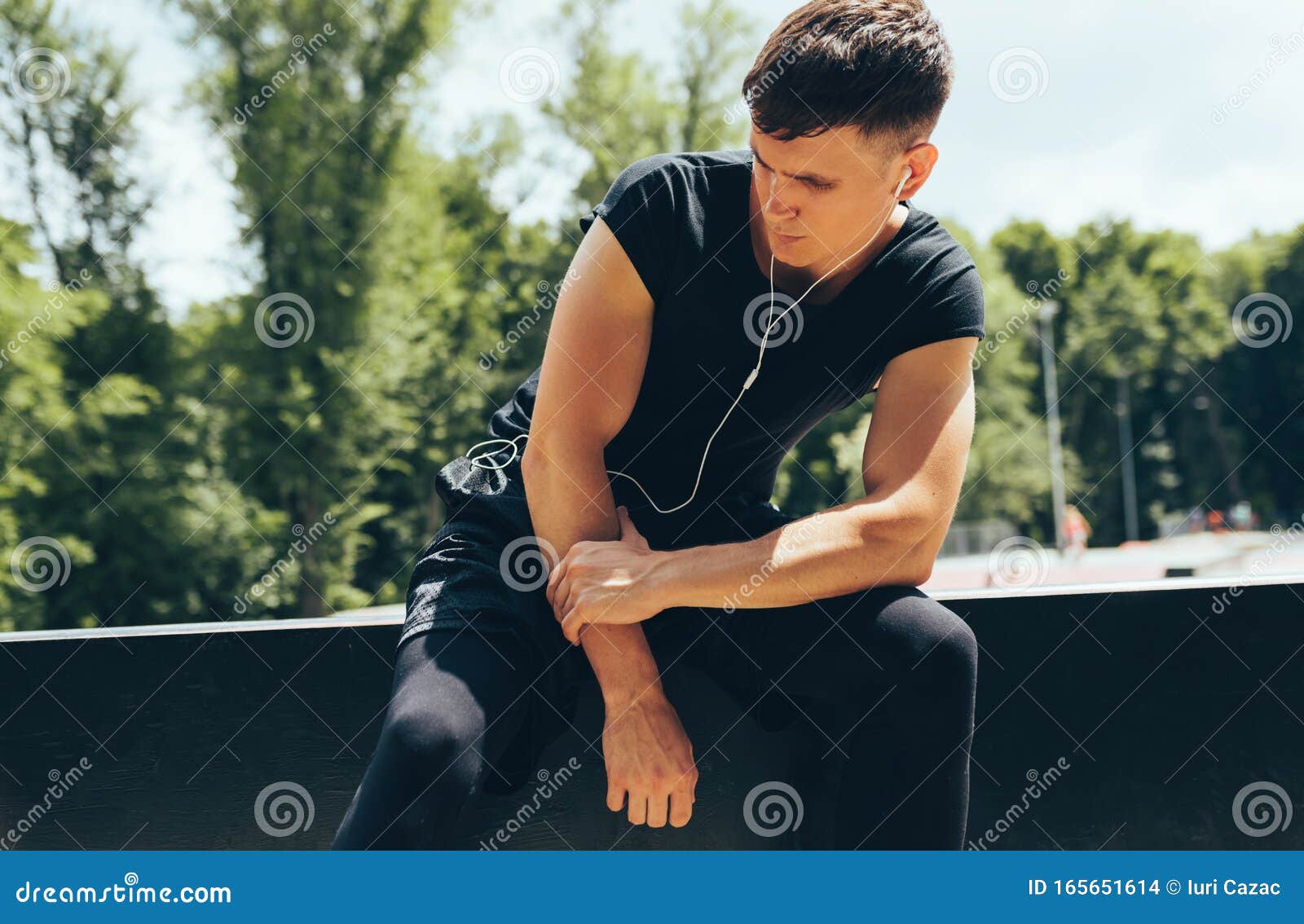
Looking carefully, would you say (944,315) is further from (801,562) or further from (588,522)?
(588,522)

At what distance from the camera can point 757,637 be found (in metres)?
1.54

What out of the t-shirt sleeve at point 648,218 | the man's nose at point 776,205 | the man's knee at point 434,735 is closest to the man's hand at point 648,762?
the man's knee at point 434,735

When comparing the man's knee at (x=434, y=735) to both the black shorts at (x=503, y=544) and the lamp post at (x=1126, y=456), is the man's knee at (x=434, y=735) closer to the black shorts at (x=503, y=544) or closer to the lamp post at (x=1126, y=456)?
the black shorts at (x=503, y=544)

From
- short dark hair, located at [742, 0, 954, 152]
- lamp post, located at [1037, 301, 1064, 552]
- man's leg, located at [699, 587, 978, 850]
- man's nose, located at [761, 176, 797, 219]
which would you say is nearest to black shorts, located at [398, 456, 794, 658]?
man's leg, located at [699, 587, 978, 850]

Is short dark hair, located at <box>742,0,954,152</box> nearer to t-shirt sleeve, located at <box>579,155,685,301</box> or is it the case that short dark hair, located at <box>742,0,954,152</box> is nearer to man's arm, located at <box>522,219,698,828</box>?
t-shirt sleeve, located at <box>579,155,685,301</box>

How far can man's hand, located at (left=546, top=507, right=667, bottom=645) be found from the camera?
1433 mm

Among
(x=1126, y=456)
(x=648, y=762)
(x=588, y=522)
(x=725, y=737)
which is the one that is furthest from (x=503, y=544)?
(x=1126, y=456)

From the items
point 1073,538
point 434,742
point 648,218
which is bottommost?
point 434,742

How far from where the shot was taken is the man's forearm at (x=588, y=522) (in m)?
1.50

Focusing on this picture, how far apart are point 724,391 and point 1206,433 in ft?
149

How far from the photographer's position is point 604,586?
1.44 m

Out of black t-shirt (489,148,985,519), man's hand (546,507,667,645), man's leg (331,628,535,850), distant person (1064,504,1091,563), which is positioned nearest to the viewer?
man's leg (331,628,535,850)

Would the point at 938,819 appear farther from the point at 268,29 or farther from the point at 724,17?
the point at 724,17

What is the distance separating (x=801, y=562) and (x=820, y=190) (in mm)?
556
